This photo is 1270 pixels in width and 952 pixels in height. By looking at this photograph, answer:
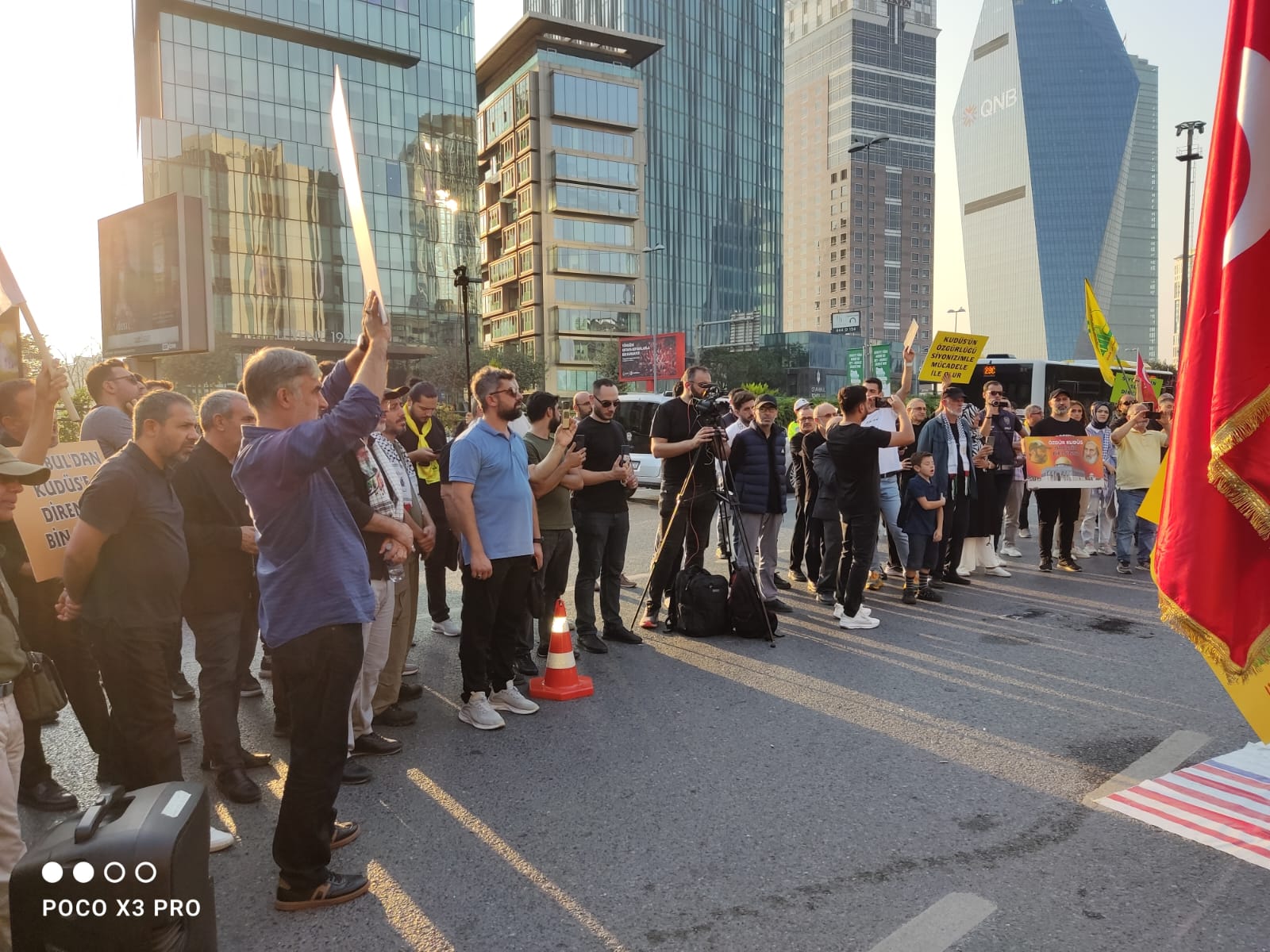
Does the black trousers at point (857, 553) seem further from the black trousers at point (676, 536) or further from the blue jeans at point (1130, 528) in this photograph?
the blue jeans at point (1130, 528)

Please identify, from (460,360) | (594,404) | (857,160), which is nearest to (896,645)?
(594,404)

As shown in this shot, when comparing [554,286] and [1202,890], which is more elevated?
[554,286]

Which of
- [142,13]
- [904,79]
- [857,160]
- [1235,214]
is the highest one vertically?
[904,79]

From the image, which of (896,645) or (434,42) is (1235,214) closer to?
(896,645)

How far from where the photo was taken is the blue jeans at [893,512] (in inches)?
332

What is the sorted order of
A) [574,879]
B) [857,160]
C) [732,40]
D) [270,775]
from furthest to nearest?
[857,160], [732,40], [270,775], [574,879]

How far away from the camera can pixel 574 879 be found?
10.5 feet

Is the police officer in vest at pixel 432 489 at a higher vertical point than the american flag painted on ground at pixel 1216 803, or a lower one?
higher

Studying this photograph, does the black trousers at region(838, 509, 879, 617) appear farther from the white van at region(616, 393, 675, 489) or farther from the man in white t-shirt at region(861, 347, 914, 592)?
the white van at region(616, 393, 675, 489)

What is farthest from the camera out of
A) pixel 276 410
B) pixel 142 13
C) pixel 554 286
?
pixel 554 286

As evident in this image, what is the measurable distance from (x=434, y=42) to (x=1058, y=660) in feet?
241

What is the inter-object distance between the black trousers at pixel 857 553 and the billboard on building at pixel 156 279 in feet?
30.2

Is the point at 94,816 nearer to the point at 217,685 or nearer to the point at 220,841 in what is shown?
the point at 220,841

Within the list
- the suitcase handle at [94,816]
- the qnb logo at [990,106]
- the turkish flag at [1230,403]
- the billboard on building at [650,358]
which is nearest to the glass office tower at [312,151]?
the billboard on building at [650,358]
